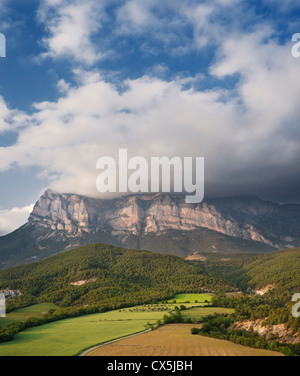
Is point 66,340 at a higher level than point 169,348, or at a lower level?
lower

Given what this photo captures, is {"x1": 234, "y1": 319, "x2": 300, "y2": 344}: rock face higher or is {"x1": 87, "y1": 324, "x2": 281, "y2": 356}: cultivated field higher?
{"x1": 87, "y1": 324, "x2": 281, "y2": 356}: cultivated field

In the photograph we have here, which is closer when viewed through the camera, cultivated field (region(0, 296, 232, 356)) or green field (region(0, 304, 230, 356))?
green field (region(0, 304, 230, 356))

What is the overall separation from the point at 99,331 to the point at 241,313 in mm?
79258

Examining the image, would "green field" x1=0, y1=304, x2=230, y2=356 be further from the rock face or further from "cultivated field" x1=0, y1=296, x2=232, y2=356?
the rock face

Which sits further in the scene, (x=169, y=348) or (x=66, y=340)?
(x=66, y=340)

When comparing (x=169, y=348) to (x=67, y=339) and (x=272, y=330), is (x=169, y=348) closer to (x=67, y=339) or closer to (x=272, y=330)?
(x=67, y=339)

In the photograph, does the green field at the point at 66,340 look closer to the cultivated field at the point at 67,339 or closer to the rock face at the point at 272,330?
the cultivated field at the point at 67,339

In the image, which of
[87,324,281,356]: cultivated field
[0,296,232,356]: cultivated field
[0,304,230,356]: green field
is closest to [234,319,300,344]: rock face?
[87,324,281,356]: cultivated field

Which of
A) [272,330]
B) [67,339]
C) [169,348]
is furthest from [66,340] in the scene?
[272,330]

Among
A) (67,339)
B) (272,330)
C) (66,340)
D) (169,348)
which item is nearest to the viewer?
(169,348)

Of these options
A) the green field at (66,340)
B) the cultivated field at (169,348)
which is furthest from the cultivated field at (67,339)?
the cultivated field at (169,348)

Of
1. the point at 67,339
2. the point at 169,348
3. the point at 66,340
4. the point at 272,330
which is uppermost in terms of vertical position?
the point at 169,348
